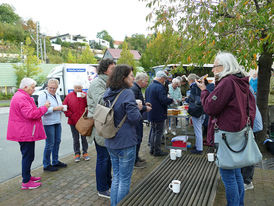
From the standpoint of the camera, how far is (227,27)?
4125 mm

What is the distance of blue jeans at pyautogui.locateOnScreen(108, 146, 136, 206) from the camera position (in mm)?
A: 2584

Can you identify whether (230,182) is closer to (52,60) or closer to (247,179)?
(247,179)

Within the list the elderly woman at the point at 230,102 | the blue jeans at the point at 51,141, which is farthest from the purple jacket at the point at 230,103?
the blue jeans at the point at 51,141

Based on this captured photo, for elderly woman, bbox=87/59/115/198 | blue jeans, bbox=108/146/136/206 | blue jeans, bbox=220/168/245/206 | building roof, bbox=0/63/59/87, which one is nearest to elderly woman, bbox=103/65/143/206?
blue jeans, bbox=108/146/136/206

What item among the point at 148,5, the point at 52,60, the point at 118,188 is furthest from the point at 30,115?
the point at 52,60

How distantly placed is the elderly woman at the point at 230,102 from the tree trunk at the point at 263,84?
3232 millimetres

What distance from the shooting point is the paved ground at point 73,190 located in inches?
130

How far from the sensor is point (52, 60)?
42281mm

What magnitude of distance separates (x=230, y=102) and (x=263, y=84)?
363 cm

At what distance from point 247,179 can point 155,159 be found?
6.87 feet

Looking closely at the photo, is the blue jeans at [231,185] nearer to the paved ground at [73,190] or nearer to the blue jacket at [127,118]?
the paved ground at [73,190]

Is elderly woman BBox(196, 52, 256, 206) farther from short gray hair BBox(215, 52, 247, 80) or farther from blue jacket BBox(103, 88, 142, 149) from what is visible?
blue jacket BBox(103, 88, 142, 149)

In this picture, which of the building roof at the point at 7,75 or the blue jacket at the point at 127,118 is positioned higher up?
the building roof at the point at 7,75

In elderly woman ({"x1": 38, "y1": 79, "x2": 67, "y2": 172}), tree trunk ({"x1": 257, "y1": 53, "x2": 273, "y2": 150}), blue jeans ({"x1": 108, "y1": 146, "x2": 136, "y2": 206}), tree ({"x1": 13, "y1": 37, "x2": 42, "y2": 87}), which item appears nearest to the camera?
blue jeans ({"x1": 108, "y1": 146, "x2": 136, "y2": 206})
